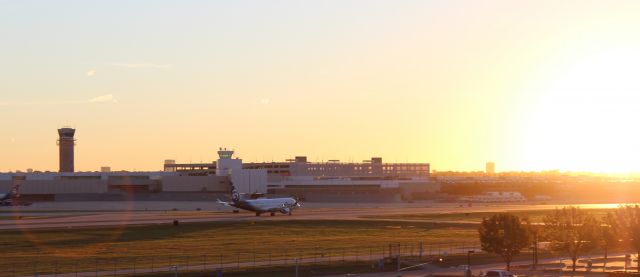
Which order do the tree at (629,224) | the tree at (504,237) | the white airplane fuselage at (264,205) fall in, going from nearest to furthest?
the tree at (504,237)
the tree at (629,224)
the white airplane fuselage at (264,205)

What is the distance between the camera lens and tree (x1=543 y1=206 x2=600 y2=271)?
88.8 meters

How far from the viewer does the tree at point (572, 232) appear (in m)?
88.8

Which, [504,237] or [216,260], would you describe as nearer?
[504,237]

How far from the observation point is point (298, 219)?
471ft

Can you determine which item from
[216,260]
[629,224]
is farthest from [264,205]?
[629,224]

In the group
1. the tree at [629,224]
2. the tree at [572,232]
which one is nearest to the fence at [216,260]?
the tree at [572,232]

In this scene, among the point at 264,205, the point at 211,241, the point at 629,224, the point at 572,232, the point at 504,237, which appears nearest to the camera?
the point at 504,237

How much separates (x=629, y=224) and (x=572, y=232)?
543cm

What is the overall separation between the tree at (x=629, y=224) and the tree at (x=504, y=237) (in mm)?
10782

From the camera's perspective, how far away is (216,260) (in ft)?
285

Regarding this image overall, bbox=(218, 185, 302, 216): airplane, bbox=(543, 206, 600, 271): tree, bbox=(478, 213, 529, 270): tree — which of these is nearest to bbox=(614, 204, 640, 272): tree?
bbox=(543, 206, 600, 271): tree

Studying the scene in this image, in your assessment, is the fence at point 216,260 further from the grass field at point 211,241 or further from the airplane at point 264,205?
the airplane at point 264,205

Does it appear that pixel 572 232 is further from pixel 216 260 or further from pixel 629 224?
pixel 216 260

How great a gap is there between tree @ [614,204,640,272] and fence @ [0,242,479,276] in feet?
47.0
